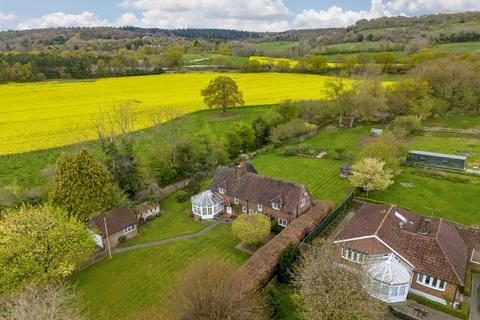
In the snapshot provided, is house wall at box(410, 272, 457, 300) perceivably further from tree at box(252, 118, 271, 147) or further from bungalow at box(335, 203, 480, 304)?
tree at box(252, 118, 271, 147)

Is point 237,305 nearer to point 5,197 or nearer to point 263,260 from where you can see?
point 263,260

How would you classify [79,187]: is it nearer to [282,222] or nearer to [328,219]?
[282,222]

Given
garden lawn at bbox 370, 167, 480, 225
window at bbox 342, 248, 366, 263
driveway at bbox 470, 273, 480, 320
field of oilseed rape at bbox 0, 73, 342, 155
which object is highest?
field of oilseed rape at bbox 0, 73, 342, 155

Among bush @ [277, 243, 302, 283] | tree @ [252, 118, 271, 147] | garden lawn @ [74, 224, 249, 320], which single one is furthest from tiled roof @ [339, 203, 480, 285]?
tree @ [252, 118, 271, 147]

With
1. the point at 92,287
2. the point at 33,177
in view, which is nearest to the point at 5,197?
the point at 33,177

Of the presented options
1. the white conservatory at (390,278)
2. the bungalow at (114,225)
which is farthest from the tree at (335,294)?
the bungalow at (114,225)

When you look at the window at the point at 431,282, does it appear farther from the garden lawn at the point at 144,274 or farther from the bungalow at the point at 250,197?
the garden lawn at the point at 144,274
